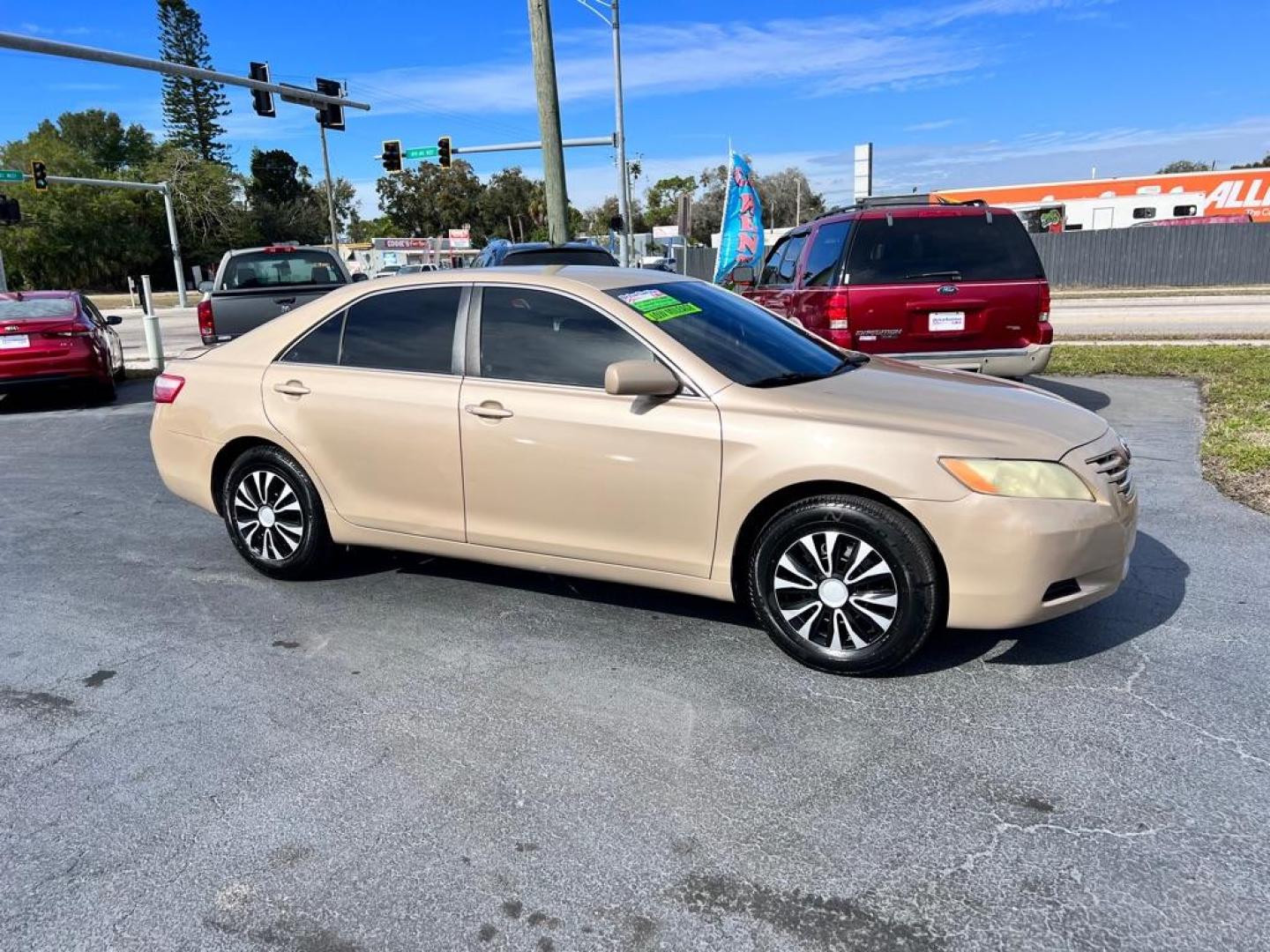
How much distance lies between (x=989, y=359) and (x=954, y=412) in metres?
4.43

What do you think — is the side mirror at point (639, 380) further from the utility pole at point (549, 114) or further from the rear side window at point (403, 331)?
the utility pole at point (549, 114)

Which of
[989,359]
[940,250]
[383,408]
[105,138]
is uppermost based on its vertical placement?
[105,138]

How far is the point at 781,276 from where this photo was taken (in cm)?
957

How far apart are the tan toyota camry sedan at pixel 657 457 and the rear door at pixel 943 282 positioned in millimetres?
3012

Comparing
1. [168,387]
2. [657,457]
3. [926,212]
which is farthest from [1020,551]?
[926,212]

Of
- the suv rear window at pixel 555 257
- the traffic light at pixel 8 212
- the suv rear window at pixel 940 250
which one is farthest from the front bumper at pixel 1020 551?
the traffic light at pixel 8 212

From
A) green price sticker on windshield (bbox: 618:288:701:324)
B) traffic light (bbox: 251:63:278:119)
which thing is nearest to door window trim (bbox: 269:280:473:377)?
green price sticker on windshield (bbox: 618:288:701:324)

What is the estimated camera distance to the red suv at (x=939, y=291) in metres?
7.82

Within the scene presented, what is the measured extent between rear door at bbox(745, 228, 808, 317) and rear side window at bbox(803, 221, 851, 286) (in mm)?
224

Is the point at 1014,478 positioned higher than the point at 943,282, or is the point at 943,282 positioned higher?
the point at 943,282

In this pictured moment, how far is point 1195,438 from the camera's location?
7.89 meters

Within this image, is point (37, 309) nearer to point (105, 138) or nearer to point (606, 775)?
point (606, 775)

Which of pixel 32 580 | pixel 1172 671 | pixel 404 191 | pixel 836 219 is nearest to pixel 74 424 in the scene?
pixel 32 580

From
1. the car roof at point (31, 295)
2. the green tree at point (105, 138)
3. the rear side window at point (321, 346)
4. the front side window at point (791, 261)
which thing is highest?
the green tree at point (105, 138)
